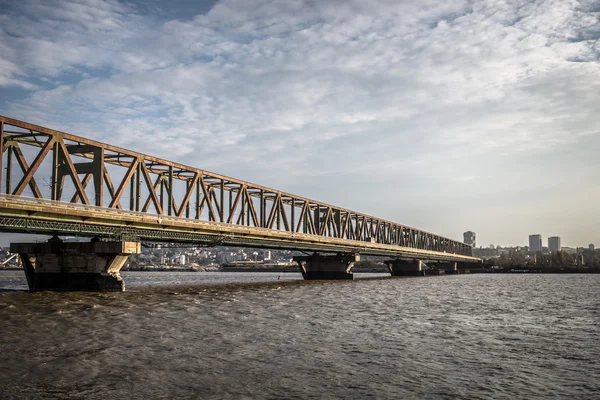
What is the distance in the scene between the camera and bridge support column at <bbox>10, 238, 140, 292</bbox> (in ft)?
172

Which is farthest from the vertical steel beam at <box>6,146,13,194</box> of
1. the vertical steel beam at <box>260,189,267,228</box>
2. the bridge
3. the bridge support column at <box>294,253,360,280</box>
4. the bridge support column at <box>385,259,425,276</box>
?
the bridge support column at <box>385,259,425,276</box>

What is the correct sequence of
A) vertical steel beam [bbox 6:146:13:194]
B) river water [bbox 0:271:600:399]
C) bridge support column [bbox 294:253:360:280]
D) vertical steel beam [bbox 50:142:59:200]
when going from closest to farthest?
river water [bbox 0:271:600:399] → vertical steel beam [bbox 6:146:13:194] → vertical steel beam [bbox 50:142:59:200] → bridge support column [bbox 294:253:360:280]

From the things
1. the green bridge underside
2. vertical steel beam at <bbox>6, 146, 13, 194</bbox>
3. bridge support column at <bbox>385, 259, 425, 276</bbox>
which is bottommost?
bridge support column at <bbox>385, 259, 425, 276</bbox>

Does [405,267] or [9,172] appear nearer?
[9,172]

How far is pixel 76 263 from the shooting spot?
176ft

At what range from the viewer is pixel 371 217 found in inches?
5753

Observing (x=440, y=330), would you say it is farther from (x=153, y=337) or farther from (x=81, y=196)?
(x=81, y=196)

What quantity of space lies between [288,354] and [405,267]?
502 feet

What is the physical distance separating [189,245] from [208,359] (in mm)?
61518

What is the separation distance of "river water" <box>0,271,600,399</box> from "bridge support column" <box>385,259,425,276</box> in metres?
131

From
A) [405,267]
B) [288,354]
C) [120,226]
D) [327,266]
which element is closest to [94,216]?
[120,226]

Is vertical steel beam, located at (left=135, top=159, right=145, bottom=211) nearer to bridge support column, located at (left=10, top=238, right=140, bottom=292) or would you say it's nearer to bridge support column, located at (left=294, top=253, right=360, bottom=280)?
bridge support column, located at (left=10, top=238, right=140, bottom=292)

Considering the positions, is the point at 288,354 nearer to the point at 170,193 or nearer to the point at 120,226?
the point at 120,226

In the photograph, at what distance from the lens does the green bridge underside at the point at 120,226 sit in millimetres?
45500
